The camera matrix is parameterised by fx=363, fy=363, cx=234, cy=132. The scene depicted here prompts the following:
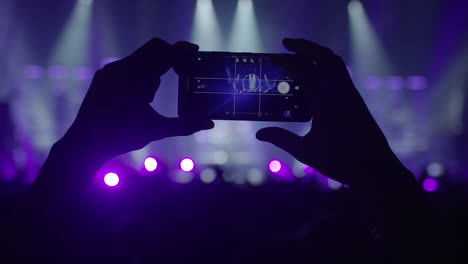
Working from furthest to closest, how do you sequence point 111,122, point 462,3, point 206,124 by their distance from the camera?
point 462,3
point 206,124
point 111,122

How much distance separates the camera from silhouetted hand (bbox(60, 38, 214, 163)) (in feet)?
3.47

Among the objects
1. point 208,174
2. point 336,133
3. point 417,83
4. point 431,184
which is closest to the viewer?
point 336,133

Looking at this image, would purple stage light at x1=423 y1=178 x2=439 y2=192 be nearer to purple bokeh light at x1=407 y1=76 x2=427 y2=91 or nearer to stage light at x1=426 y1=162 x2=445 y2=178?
stage light at x1=426 y1=162 x2=445 y2=178

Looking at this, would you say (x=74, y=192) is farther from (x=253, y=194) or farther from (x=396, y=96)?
(x=396, y=96)

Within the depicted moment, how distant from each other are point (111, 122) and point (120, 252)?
45 centimetres

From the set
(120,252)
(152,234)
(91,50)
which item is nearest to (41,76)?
(91,50)

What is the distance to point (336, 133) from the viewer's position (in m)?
1.07

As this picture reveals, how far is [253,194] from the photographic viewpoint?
4031 millimetres

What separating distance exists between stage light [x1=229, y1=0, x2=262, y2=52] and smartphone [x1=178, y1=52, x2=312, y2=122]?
5760 mm

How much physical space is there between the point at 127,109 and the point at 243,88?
446 millimetres

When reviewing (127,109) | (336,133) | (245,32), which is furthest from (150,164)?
(245,32)

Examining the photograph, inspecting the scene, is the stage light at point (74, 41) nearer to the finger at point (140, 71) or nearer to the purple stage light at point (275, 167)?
the purple stage light at point (275, 167)

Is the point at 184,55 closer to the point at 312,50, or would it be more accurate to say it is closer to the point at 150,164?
the point at 312,50

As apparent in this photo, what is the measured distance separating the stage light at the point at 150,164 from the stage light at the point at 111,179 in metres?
1.04
